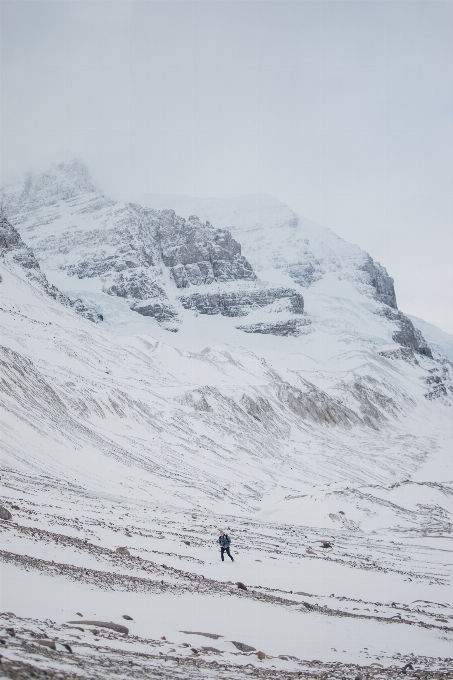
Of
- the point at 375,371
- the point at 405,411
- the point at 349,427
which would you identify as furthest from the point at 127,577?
the point at 375,371

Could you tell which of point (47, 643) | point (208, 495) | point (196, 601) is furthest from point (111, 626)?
point (208, 495)

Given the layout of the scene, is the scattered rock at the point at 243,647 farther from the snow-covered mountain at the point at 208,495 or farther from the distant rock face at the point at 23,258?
the distant rock face at the point at 23,258

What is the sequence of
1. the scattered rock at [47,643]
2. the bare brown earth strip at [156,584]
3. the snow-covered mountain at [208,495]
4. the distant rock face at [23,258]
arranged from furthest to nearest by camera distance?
1. the distant rock face at [23,258]
2. the bare brown earth strip at [156,584]
3. the snow-covered mountain at [208,495]
4. the scattered rock at [47,643]

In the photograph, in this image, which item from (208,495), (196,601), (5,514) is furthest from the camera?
(208,495)

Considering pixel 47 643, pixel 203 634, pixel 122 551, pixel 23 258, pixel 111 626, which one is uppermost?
pixel 23 258

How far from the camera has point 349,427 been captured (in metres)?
144

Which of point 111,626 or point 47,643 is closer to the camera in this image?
point 47,643

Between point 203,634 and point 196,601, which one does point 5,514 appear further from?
point 203,634

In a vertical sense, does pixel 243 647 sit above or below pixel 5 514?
above

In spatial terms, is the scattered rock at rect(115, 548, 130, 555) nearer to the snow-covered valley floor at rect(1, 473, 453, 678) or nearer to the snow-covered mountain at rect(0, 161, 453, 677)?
the snow-covered valley floor at rect(1, 473, 453, 678)

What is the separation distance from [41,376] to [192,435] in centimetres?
2396

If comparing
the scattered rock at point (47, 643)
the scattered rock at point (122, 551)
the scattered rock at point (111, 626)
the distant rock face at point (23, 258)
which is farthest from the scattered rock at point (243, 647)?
the distant rock face at point (23, 258)

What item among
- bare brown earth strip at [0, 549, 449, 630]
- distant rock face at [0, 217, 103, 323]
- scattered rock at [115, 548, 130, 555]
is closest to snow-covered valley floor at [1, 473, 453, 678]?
bare brown earth strip at [0, 549, 449, 630]

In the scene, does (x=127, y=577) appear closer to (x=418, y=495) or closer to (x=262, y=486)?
(x=418, y=495)
